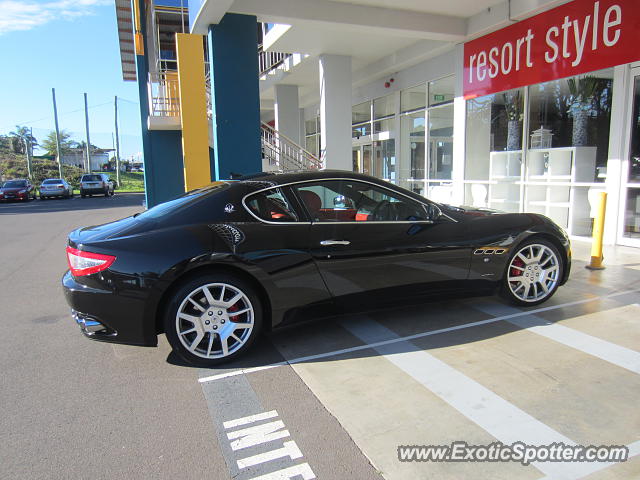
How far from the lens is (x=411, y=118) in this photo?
45.3 feet

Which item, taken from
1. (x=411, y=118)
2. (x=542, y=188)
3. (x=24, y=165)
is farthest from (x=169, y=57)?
(x=24, y=165)

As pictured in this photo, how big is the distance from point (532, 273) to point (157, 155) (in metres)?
15.5

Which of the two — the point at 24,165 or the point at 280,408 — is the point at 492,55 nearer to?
the point at 280,408

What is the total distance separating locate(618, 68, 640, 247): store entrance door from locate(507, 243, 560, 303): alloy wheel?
3.82 m

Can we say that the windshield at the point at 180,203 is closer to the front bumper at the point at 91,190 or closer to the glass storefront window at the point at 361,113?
the glass storefront window at the point at 361,113

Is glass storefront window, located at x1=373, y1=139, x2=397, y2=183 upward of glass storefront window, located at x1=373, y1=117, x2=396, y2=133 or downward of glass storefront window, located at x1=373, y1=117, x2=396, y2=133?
downward

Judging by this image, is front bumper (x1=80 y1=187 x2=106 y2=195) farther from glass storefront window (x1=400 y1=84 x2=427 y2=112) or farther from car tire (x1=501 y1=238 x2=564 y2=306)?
car tire (x1=501 y1=238 x2=564 y2=306)

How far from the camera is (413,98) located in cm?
1355

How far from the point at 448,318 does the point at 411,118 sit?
10.4 meters

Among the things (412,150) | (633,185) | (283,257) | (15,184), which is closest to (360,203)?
(283,257)

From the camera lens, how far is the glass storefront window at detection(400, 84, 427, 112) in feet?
43.0

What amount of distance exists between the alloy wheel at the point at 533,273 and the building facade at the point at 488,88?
153 inches

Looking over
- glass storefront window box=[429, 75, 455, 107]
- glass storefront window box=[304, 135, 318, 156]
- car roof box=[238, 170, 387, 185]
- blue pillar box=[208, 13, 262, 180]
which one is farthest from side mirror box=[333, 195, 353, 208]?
glass storefront window box=[304, 135, 318, 156]

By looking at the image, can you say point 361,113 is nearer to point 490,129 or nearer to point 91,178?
point 490,129
